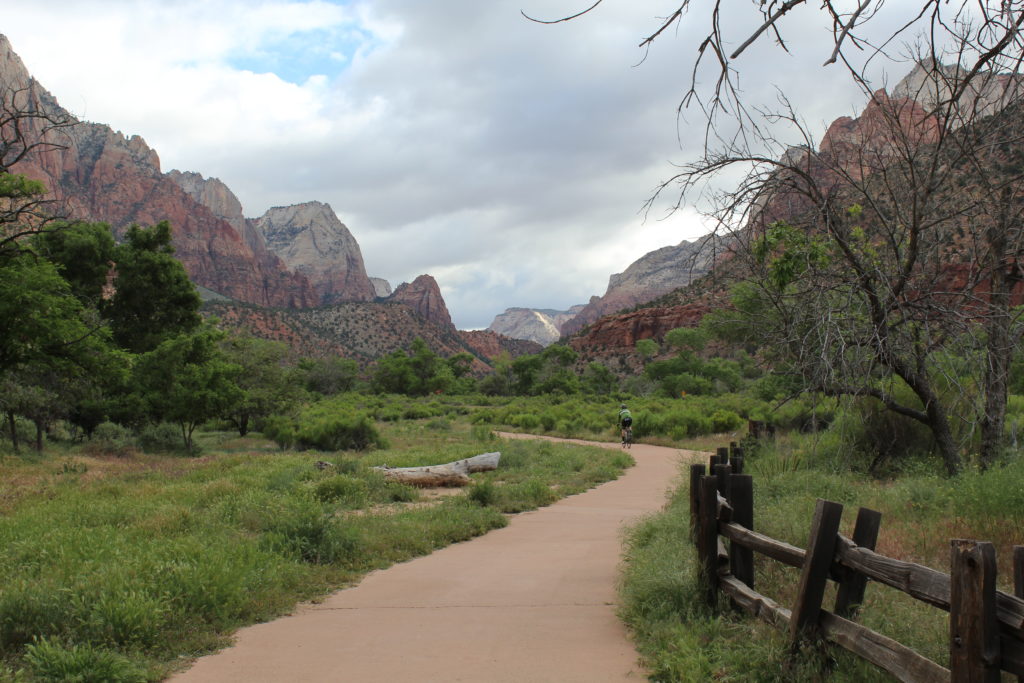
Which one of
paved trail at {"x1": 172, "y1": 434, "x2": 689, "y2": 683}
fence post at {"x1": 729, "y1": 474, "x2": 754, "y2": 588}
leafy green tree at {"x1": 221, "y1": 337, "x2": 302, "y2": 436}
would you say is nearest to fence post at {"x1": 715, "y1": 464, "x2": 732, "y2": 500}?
fence post at {"x1": 729, "y1": 474, "x2": 754, "y2": 588}

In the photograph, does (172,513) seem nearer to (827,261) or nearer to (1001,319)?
(827,261)

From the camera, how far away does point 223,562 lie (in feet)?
20.5

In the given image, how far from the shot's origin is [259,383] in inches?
1312

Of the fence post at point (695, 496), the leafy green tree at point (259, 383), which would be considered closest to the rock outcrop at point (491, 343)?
the leafy green tree at point (259, 383)

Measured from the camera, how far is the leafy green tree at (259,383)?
3005 centimetres

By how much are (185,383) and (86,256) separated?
9484mm

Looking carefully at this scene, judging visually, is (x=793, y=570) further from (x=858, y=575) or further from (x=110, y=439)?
(x=110, y=439)

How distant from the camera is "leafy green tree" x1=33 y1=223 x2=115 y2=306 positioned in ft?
91.2

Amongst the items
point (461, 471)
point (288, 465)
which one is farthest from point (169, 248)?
point (461, 471)

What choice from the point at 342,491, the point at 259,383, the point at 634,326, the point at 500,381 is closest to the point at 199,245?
the point at 634,326

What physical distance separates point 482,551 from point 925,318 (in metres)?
5.93

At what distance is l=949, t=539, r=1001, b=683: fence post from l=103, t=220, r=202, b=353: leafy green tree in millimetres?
31517

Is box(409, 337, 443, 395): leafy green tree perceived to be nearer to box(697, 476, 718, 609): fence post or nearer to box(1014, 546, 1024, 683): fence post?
box(697, 476, 718, 609): fence post

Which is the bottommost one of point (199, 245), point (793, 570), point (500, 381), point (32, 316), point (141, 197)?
point (500, 381)
